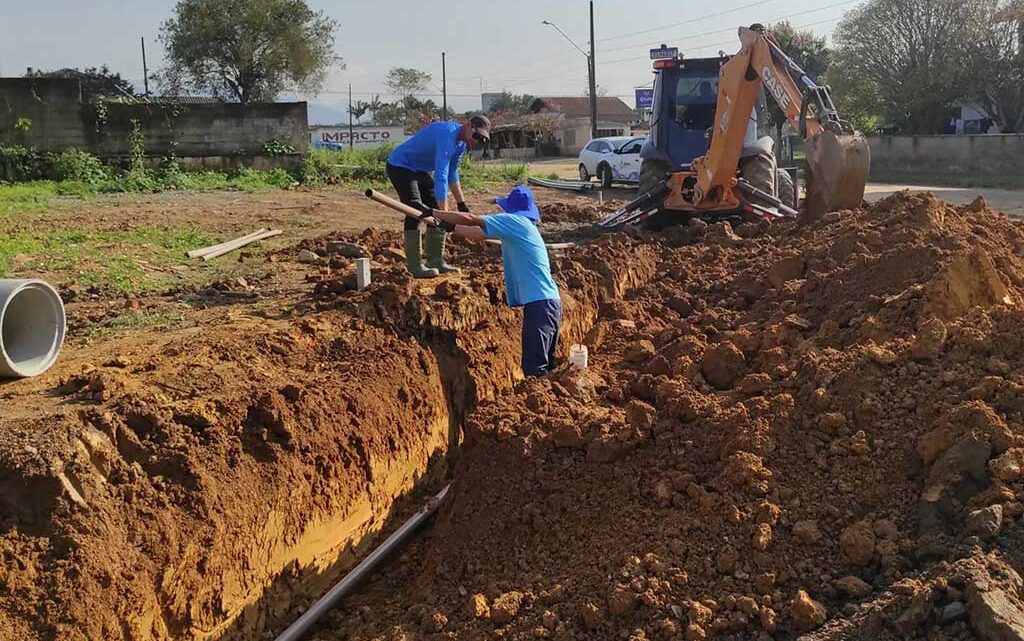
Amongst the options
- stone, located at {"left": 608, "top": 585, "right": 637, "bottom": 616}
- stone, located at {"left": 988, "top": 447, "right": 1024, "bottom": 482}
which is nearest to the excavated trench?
stone, located at {"left": 608, "top": 585, "right": 637, "bottom": 616}

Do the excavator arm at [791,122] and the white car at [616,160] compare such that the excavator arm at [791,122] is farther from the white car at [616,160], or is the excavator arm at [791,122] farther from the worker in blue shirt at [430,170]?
the white car at [616,160]

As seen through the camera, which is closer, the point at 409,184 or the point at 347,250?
the point at 409,184

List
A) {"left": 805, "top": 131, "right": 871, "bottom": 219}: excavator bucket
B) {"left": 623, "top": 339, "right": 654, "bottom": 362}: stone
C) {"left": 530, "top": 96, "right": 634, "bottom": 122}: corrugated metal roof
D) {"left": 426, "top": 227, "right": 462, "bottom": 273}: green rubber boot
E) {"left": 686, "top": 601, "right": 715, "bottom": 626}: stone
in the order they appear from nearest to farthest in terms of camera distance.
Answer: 1. {"left": 686, "top": 601, "right": 715, "bottom": 626}: stone
2. {"left": 623, "top": 339, "right": 654, "bottom": 362}: stone
3. {"left": 426, "top": 227, "right": 462, "bottom": 273}: green rubber boot
4. {"left": 805, "top": 131, "right": 871, "bottom": 219}: excavator bucket
5. {"left": 530, "top": 96, "right": 634, "bottom": 122}: corrugated metal roof

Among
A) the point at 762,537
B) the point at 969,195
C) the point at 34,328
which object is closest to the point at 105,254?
the point at 34,328

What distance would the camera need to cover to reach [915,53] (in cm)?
3372

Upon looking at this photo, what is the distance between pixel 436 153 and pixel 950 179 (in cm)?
2331

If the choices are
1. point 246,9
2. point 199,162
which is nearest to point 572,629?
point 199,162

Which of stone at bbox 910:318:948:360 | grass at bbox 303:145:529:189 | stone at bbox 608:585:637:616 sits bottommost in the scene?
stone at bbox 608:585:637:616

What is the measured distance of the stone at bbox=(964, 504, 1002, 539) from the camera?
3246 mm

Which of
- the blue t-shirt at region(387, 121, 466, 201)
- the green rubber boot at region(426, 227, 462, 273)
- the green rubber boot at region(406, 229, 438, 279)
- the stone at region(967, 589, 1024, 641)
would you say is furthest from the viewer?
the green rubber boot at region(426, 227, 462, 273)

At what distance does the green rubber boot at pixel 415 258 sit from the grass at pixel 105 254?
7.35ft

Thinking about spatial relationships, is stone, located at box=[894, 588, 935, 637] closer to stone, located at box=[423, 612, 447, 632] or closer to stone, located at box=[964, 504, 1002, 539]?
stone, located at box=[964, 504, 1002, 539]

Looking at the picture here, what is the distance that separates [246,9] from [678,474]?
3098 cm

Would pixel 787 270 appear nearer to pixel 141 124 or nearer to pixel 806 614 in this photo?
pixel 806 614
